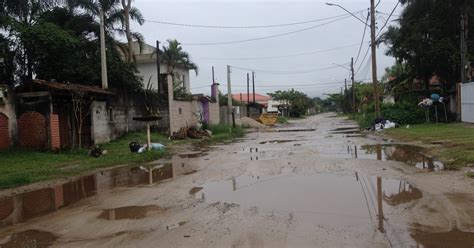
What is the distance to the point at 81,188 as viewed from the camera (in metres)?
12.1

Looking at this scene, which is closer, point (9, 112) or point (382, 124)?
point (9, 112)

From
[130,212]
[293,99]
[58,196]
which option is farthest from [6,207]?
[293,99]

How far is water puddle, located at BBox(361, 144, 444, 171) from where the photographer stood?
13.1m

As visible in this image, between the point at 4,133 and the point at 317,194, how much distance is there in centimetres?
1537

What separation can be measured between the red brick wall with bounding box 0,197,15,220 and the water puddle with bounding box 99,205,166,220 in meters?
2.06

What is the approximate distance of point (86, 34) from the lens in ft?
104

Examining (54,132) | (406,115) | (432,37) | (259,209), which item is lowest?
(259,209)

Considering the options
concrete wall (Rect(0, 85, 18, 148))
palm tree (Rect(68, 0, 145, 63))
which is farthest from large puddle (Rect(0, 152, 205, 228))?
palm tree (Rect(68, 0, 145, 63))

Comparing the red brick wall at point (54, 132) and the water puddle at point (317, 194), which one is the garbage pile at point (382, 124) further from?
the water puddle at point (317, 194)

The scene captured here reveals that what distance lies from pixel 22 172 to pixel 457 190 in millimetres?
12631

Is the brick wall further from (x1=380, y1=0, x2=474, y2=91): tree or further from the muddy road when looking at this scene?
(x1=380, y1=0, x2=474, y2=91): tree

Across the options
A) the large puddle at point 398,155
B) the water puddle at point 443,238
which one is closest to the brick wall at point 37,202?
the water puddle at point 443,238

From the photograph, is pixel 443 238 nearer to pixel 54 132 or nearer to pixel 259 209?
pixel 259 209

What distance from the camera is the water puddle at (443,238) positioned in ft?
18.9
